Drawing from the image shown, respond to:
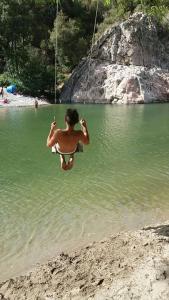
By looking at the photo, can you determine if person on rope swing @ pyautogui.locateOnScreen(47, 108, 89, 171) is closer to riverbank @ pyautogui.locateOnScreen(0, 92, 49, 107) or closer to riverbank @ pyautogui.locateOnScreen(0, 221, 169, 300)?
riverbank @ pyautogui.locateOnScreen(0, 221, 169, 300)

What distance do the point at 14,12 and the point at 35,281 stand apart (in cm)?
5620

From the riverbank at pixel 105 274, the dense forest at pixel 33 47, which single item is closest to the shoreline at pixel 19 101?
the dense forest at pixel 33 47

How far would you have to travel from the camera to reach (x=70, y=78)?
6131 centimetres

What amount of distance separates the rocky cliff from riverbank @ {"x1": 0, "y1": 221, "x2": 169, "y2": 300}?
1919 inches

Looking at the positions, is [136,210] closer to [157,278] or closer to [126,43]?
[157,278]

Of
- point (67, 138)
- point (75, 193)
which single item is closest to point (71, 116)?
point (67, 138)

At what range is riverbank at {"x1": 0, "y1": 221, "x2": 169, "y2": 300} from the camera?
6923mm

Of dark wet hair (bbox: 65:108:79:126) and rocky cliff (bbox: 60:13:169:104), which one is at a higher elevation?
rocky cliff (bbox: 60:13:169:104)

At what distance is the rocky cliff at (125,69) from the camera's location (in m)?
58.0

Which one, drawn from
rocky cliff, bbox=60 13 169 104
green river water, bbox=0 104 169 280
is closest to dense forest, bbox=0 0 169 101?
rocky cliff, bbox=60 13 169 104

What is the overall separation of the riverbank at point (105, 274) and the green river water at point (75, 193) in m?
1.01

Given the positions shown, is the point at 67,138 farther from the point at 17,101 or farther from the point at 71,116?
the point at 17,101

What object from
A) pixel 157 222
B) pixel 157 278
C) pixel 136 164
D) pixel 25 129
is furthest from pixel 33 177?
pixel 25 129

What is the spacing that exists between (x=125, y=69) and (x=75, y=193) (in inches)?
1842
